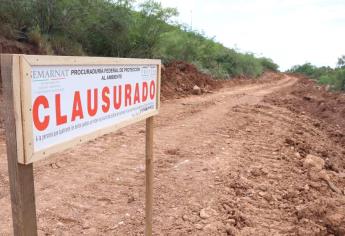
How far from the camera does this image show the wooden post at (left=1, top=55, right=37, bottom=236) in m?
1.56

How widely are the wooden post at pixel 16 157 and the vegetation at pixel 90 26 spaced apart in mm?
7667

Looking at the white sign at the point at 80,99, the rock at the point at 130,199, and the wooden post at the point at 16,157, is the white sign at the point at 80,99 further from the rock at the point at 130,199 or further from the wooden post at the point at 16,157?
the rock at the point at 130,199

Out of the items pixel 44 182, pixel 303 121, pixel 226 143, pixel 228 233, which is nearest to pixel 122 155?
pixel 44 182

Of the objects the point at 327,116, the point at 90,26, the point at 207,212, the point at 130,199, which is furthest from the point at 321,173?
the point at 90,26

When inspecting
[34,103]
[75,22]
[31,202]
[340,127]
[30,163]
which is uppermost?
[75,22]

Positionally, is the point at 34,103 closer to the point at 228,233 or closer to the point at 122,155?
the point at 228,233

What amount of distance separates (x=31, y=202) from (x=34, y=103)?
1.53 ft

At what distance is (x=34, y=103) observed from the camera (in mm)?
1637

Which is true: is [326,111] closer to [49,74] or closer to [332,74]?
[49,74]

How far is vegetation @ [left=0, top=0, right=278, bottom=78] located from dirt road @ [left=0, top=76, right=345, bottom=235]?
427 cm

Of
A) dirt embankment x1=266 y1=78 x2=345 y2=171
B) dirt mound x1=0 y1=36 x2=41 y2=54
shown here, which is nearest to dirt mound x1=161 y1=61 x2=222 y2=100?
dirt embankment x1=266 y1=78 x2=345 y2=171

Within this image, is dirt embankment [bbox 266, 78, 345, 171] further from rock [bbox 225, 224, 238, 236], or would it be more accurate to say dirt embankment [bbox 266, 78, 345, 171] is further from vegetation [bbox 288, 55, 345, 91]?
vegetation [bbox 288, 55, 345, 91]

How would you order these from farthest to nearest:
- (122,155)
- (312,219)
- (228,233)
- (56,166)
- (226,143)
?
1. (226,143)
2. (122,155)
3. (56,166)
4. (312,219)
5. (228,233)

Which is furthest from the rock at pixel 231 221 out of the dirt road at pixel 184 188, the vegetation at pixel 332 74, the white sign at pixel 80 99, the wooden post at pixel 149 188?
the vegetation at pixel 332 74
